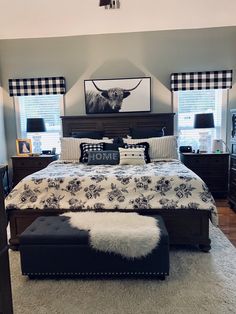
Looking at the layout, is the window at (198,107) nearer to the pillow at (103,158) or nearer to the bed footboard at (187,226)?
the pillow at (103,158)

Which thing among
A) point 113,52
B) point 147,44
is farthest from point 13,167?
point 147,44

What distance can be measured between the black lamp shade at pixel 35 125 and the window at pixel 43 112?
287 millimetres

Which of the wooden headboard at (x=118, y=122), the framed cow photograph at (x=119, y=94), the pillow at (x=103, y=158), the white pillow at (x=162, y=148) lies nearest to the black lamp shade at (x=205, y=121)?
the wooden headboard at (x=118, y=122)

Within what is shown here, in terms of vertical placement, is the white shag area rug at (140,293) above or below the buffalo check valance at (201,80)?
below

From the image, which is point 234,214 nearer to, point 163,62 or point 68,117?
point 163,62

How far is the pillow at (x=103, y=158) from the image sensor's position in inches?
147

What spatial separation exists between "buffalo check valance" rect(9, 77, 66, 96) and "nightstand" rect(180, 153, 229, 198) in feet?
8.13

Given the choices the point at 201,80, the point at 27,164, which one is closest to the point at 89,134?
the point at 27,164

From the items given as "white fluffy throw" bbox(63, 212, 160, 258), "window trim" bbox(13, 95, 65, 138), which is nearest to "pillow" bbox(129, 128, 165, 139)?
"window trim" bbox(13, 95, 65, 138)

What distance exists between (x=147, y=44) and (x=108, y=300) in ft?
13.3

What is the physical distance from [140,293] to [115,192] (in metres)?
1.03

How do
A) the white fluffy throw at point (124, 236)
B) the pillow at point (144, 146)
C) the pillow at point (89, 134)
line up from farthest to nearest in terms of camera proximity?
the pillow at point (89, 134)
the pillow at point (144, 146)
the white fluffy throw at point (124, 236)

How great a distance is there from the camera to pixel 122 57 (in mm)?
4699

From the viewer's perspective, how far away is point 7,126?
5.03 metres
